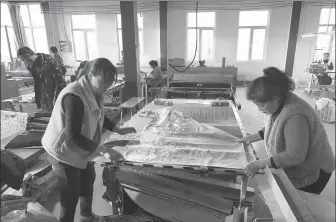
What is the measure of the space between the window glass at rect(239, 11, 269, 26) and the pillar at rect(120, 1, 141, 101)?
6242 millimetres

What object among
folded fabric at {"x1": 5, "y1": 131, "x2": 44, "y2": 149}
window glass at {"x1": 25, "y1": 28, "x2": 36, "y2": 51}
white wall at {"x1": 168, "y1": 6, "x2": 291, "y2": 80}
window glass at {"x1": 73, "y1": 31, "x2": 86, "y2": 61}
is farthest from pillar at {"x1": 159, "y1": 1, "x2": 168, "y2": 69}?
folded fabric at {"x1": 5, "y1": 131, "x2": 44, "y2": 149}

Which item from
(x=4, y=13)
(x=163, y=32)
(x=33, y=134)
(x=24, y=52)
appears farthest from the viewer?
(x=163, y=32)

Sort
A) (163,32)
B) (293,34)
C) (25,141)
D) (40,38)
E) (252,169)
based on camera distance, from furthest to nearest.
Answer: (40,38)
(163,32)
(293,34)
(25,141)
(252,169)

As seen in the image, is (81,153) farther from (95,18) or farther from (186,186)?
(95,18)

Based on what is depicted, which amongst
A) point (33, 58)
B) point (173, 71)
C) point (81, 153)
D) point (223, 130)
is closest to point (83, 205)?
point (81, 153)

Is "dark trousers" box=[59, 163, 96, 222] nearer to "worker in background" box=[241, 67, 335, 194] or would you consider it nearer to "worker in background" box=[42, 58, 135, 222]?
"worker in background" box=[42, 58, 135, 222]

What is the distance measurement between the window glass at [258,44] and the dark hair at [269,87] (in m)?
8.84

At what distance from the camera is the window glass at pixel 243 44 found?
9.36 meters

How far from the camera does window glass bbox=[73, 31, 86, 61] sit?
396 inches

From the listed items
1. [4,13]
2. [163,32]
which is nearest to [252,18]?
[163,32]

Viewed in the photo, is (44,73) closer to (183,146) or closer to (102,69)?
(102,69)

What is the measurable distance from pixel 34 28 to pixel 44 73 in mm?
8258

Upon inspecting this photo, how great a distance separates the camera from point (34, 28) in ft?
32.1

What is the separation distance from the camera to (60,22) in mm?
9578
